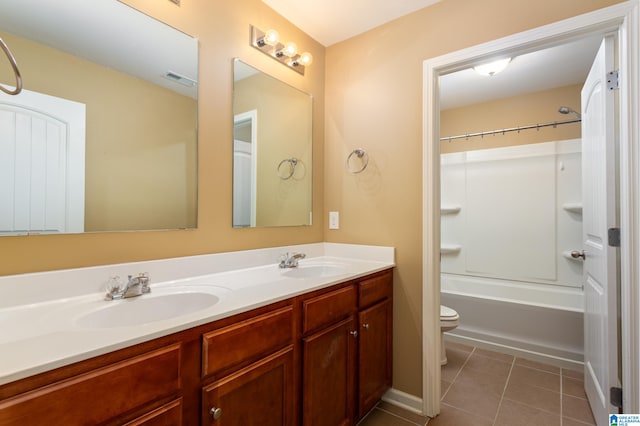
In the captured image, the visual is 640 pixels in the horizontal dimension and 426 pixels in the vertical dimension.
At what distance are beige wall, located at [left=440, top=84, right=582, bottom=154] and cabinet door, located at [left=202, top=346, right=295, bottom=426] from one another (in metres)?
3.10

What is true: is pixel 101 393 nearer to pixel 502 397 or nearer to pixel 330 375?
pixel 330 375

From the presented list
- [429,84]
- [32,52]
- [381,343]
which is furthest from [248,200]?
[429,84]

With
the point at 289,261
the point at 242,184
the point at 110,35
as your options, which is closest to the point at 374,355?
the point at 289,261

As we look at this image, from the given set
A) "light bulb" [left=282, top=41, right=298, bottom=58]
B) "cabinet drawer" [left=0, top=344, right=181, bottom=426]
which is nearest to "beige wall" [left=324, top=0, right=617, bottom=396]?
"light bulb" [left=282, top=41, right=298, bottom=58]

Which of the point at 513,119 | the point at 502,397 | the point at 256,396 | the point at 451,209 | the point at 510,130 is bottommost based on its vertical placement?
the point at 502,397

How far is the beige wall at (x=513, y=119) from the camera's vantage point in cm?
287

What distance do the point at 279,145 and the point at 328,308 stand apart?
1.12 meters

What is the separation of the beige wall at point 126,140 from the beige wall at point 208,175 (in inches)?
2.5

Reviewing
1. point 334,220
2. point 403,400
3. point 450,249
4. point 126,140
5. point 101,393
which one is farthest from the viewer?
point 450,249

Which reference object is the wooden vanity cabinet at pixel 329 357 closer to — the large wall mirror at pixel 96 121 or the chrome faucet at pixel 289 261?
the chrome faucet at pixel 289 261

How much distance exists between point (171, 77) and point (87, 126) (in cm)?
45

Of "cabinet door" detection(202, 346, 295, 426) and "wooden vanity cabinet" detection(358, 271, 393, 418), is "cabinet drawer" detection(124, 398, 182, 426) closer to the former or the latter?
"cabinet door" detection(202, 346, 295, 426)

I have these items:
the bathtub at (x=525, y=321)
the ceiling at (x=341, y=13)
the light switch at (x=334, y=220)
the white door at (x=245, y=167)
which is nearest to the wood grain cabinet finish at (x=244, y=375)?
the light switch at (x=334, y=220)

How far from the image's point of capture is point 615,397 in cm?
145
